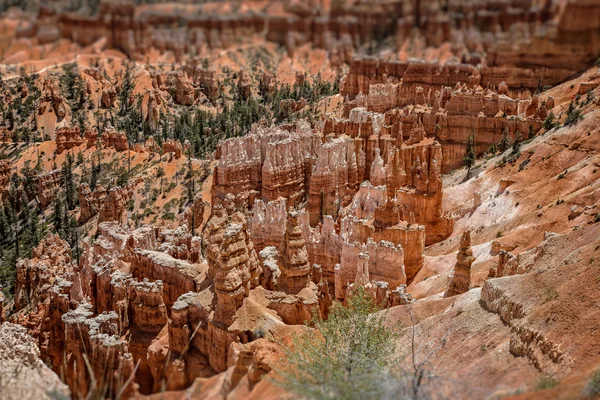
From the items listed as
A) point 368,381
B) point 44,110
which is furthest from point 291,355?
point 44,110

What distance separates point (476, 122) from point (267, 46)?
72691 mm

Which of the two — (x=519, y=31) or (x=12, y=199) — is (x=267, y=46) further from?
(x=12, y=199)

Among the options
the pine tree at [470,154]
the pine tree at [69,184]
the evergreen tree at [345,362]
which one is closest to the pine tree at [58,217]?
the pine tree at [69,184]

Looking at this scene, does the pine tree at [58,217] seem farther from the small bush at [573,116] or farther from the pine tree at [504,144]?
the small bush at [573,116]

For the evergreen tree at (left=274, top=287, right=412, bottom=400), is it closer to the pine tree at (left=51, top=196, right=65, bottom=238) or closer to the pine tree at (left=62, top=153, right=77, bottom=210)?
the pine tree at (left=51, top=196, right=65, bottom=238)

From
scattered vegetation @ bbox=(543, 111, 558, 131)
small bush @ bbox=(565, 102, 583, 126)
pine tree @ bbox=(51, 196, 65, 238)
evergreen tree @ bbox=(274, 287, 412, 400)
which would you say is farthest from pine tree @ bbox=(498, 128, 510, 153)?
pine tree @ bbox=(51, 196, 65, 238)

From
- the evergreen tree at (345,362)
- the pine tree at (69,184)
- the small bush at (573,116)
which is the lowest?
the pine tree at (69,184)

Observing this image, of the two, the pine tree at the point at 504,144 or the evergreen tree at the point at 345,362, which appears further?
the pine tree at the point at 504,144

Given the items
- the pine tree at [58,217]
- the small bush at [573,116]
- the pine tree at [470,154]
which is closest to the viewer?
the small bush at [573,116]

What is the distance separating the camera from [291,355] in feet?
65.6

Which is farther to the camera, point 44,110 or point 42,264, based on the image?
point 44,110

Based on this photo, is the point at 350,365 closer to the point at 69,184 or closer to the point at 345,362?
the point at 345,362

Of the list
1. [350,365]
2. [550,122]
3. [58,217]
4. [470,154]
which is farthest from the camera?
[58,217]

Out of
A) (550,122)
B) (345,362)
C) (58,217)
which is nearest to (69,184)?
(58,217)
